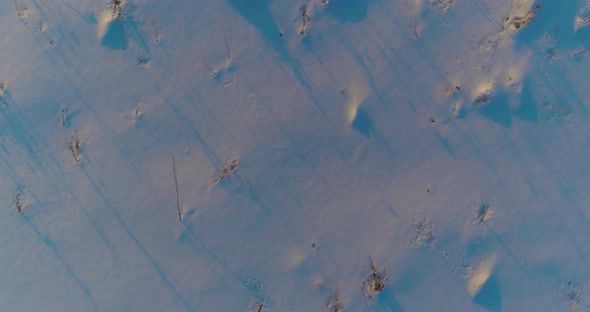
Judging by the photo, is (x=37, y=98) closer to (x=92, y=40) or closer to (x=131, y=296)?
(x=92, y=40)

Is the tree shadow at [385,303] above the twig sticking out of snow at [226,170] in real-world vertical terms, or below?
below

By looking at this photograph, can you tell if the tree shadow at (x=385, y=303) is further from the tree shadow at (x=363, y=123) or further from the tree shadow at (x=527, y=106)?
the tree shadow at (x=527, y=106)

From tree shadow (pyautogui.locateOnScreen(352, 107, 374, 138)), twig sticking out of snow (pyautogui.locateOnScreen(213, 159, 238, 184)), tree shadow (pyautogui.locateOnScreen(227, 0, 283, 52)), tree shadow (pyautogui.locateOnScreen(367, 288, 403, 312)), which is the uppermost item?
tree shadow (pyautogui.locateOnScreen(227, 0, 283, 52))

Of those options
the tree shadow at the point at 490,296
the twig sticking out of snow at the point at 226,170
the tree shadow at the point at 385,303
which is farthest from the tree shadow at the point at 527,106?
the twig sticking out of snow at the point at 226,170

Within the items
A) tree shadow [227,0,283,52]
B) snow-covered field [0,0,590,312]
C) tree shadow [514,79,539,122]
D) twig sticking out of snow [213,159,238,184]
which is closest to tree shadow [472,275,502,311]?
snow-covered field [0,0,590,312]

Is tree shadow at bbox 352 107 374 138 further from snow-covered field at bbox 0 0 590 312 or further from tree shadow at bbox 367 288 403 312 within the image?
tree shadow at bbox 367 288 403 312

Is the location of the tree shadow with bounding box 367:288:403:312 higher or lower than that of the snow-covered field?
lower

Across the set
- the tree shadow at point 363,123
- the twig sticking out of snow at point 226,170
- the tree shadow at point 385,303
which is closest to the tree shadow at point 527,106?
the tree shadow at point 363,123

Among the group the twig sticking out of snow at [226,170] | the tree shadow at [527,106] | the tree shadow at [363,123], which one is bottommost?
the tree shadow at [527,106]

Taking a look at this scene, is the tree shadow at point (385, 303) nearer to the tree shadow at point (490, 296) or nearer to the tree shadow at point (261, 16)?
the tree shadow at point (490, 296)
